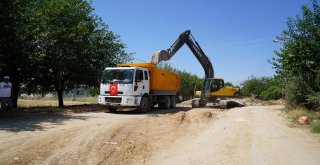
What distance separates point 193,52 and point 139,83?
9.92m

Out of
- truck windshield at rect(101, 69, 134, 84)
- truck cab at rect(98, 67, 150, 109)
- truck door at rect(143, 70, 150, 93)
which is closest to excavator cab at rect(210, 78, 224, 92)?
truck door at rect(143, 70, 150, 93)

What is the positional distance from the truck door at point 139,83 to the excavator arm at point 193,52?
3655 mm

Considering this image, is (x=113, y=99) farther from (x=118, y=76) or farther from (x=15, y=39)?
(x=15, y=39)

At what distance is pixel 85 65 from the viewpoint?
83.5ft

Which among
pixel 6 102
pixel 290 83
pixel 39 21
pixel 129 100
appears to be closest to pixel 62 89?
pixel 39 21

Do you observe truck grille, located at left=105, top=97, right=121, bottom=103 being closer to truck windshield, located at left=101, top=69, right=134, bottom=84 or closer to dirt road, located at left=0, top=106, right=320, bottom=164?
truck windshield, located at left=101, top=69, right=134, bottom=84

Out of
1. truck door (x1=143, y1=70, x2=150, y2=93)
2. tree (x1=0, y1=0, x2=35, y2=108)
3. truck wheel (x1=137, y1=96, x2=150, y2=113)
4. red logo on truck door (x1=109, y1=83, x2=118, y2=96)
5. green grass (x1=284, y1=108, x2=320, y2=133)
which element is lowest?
green grass (x1=284, y1=108, x2=320, y2=133)

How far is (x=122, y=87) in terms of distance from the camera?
65.7 feet

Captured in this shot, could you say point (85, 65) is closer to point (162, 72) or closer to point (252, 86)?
point (162, 72)

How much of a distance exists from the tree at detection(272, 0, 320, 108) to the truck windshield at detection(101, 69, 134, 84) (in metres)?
9.47

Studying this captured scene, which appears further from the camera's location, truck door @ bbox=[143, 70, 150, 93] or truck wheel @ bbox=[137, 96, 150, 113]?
truck door @ bbox=[143, 70, 150, 93]

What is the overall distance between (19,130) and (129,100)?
Answer: 8.75 metres

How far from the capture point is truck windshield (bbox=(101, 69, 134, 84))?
20188 mm

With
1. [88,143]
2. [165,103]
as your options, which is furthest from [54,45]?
[88,143]
